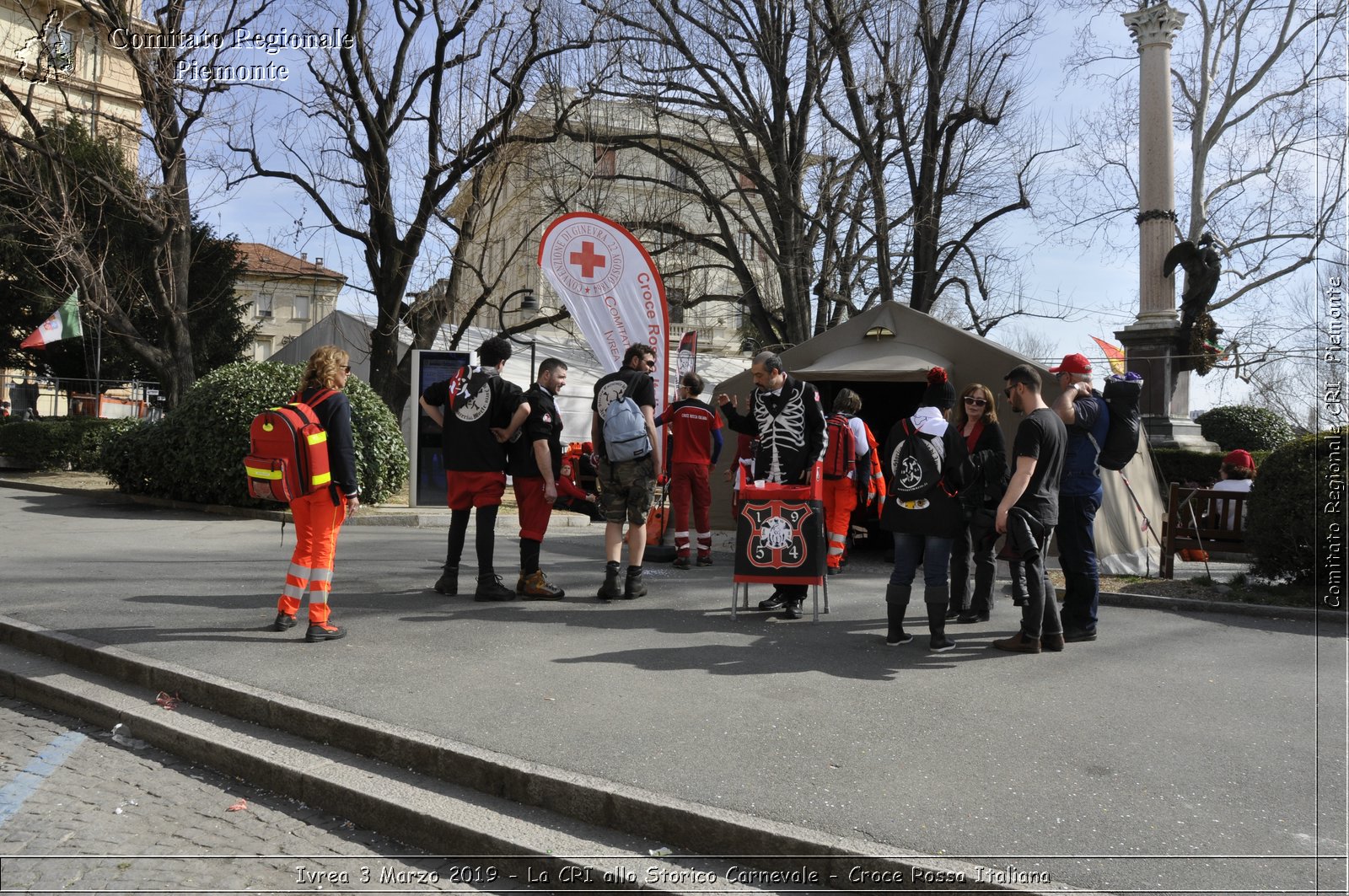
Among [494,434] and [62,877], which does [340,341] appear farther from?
[62,877]

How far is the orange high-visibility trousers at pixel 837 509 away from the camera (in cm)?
942

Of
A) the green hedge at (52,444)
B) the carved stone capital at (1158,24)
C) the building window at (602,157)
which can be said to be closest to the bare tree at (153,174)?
the green hedge at (52,444)

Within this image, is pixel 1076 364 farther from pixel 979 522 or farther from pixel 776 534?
pixel 776 534

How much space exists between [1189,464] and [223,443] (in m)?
16.3

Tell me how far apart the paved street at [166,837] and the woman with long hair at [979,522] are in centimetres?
444

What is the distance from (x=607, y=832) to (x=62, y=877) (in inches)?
75.2

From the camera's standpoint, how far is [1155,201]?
65.7 feet

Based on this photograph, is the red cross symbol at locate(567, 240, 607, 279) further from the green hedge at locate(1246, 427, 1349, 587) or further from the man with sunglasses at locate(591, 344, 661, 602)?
the green hedge at locate(1246, 427, 1349, 587)

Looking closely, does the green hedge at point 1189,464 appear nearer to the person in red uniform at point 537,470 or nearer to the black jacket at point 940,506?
the black jacket at point 940,506

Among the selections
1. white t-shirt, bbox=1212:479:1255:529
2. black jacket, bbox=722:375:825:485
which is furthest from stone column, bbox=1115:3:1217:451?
black jacket, bbox=722:375:825:485

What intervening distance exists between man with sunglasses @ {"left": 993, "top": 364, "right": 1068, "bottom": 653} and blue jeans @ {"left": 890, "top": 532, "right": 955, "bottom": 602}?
1.33 ft

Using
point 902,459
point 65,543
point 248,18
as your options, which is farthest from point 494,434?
point 248,18

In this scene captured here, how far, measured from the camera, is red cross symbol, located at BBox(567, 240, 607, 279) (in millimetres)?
11172

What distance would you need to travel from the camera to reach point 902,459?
6480 mm
